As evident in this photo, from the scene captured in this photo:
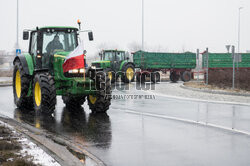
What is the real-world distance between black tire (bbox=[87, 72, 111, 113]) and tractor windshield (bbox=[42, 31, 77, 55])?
1500 millimetres

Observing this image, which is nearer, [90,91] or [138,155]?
[138,155]

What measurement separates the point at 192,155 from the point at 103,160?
5.47ft

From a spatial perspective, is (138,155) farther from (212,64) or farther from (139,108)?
(212,64)

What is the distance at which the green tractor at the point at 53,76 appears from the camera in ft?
36.6

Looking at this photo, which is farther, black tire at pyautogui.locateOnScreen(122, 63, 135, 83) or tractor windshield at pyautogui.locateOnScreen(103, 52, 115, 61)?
tractor windshield at pyautogui.locateOnScreen(103, 52, 115, 61)

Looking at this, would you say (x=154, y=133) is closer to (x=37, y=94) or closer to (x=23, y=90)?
(x=37, y=94)

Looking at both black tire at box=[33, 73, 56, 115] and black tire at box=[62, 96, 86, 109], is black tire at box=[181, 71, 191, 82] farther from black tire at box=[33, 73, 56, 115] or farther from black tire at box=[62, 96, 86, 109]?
black tire at box=[33, 73, 56, 115]

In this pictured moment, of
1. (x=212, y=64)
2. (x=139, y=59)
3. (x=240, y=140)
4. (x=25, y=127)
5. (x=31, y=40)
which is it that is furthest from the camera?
(x=212, y=64)

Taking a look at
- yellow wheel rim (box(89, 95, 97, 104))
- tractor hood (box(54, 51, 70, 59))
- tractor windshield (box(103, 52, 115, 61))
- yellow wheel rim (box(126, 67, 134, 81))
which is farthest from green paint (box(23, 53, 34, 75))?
yellow wheel rim (box(126, 67, 134, 81))

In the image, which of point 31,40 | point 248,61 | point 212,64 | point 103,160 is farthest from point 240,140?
point 248,61

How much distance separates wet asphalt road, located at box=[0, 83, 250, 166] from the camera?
21.4ft

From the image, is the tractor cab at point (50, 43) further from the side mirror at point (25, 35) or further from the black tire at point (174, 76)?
the black tire at point (174, 76)

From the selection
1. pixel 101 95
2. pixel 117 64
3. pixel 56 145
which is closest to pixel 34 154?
pixel 56 145

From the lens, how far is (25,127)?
9.45 meters
